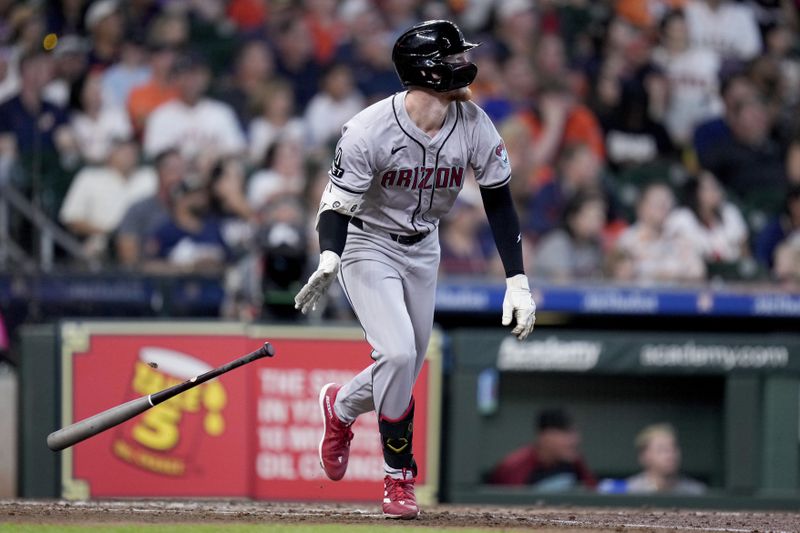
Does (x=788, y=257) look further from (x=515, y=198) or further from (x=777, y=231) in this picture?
(x=515, y=198)

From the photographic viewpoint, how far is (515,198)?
9.45 meters

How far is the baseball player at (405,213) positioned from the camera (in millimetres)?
4910

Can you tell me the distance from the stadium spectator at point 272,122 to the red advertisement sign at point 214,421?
251cm

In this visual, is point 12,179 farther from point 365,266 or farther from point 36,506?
point 365,266

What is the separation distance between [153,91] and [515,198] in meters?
2.83

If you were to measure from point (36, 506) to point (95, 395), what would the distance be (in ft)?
5.05

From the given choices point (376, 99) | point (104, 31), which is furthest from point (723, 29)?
point (104, 31)

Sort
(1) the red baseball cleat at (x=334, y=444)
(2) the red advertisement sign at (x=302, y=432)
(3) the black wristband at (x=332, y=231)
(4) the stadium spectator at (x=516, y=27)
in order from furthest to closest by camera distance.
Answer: (4) the stadium spectator at (x=516, y=27) → (2) the red advertisement sign at (x=302, y=432) → (1) the red baseball cleat at (x=334, y=444) → (3) the black wristband at (x=332, y=231)

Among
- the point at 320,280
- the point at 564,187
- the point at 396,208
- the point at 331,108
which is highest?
the point at 331,108

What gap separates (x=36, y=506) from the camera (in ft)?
19.0

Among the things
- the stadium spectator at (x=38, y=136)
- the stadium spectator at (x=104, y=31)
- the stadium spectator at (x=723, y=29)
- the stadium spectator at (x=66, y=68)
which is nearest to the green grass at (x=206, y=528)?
the stadium spectator at (x=38, y=136)

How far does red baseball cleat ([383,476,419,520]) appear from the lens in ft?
16.7

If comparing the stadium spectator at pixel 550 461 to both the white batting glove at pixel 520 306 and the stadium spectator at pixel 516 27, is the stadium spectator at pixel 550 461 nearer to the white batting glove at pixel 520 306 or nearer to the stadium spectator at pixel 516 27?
the white batting glove at pixel 520 306

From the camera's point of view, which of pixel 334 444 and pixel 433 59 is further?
pixel 334 444
